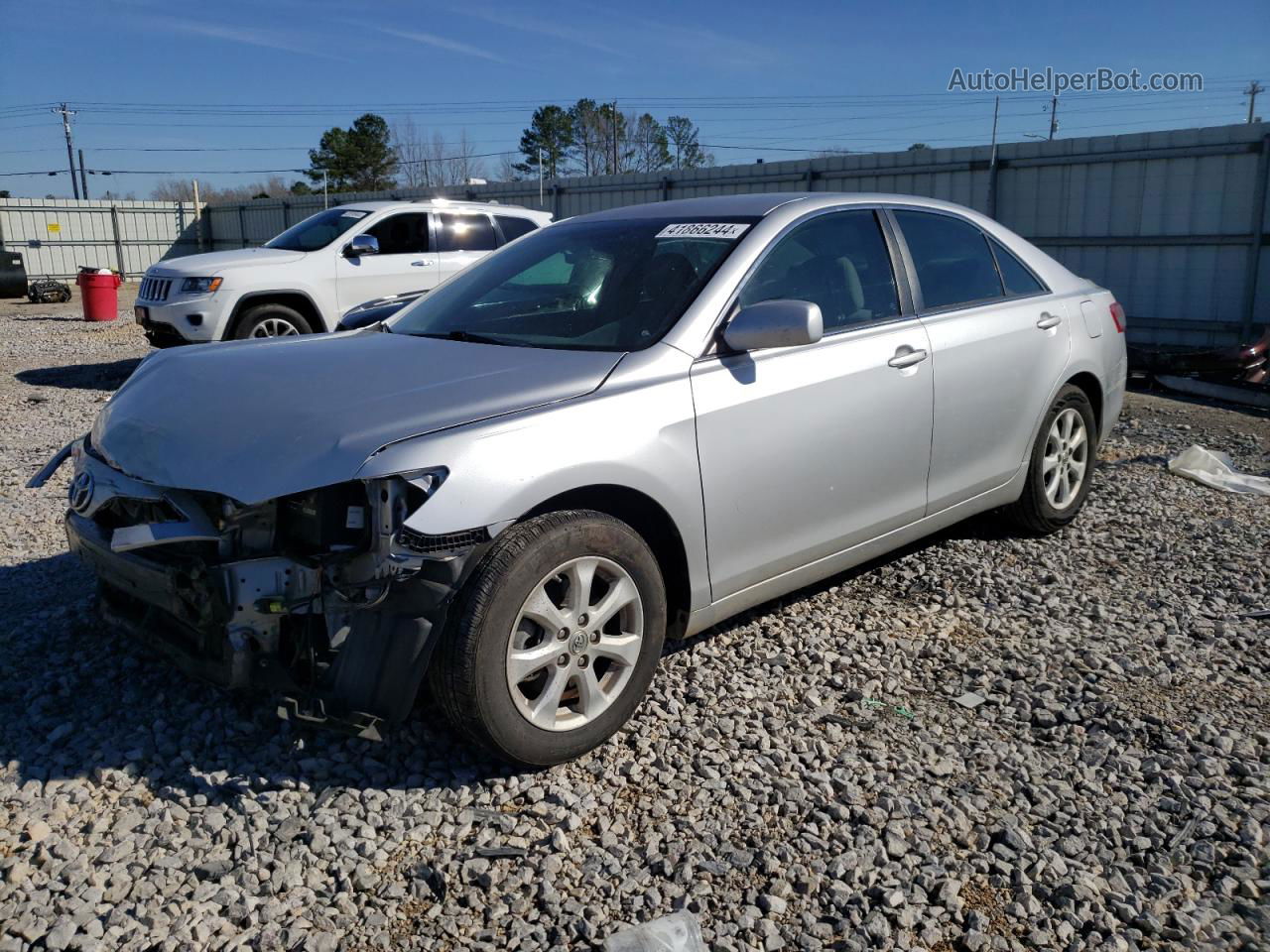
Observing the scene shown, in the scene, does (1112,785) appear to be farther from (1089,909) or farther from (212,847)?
(212,847)

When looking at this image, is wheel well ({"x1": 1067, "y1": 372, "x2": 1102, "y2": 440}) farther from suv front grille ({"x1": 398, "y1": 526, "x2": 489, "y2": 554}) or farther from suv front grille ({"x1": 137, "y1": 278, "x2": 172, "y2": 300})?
suv front grille ({"x1": 137, "y1": 278, "x2": 172, "y2": 300})

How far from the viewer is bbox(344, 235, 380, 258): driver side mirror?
10.8m

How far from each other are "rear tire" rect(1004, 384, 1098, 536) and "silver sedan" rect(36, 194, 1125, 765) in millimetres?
452

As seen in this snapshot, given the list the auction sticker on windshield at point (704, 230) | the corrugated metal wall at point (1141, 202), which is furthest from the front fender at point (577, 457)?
the corrugated metal wall at point (1141, 202)

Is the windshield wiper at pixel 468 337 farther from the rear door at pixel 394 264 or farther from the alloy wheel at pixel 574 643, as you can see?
the rear door at pixel 394 264

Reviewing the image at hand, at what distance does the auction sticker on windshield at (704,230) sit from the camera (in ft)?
12.8

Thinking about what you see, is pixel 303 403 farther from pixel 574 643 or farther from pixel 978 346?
pixel 978 346

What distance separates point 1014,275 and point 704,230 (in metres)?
1.95

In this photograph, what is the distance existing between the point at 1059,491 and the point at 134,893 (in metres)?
4.51

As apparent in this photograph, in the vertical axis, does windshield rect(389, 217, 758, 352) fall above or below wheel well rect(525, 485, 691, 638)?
above

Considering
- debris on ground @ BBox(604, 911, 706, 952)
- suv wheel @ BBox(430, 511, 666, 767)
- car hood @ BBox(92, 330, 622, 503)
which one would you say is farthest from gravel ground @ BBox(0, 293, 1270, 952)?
car hood @ BBox(92, 330, 622, 503)

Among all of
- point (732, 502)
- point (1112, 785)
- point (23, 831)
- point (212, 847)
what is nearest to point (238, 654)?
point (212, 847)

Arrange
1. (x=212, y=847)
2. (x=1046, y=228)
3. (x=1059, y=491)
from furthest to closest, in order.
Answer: (x=1046, y=228) → (x=1059, y=491) → (x=212, y=847)

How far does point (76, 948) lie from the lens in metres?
2.39
